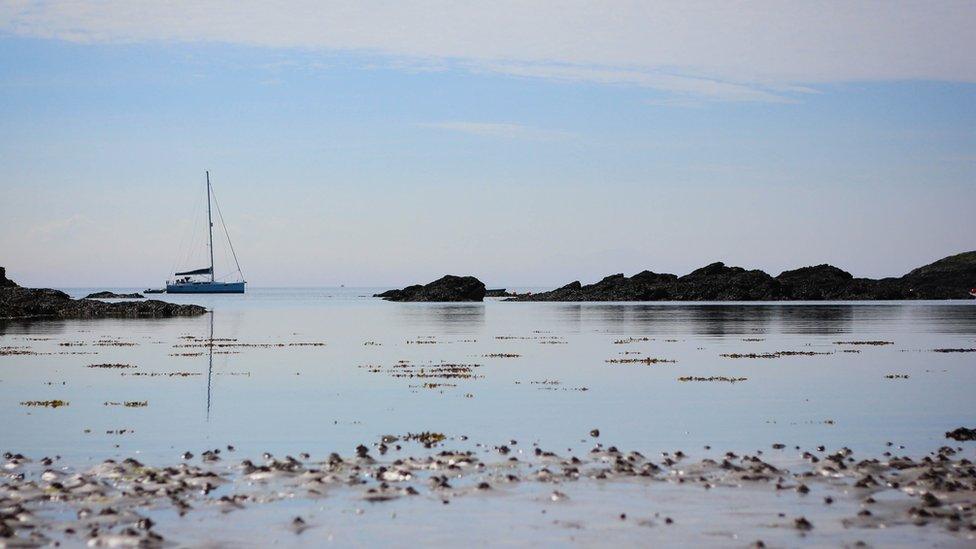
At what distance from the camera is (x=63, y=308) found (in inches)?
5113

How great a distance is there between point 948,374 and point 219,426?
116 feet

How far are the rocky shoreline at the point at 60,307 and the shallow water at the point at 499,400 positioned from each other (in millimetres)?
55889

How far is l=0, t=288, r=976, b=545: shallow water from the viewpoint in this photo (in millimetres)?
27125

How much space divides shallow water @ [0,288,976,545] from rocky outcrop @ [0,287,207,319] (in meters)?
55.6

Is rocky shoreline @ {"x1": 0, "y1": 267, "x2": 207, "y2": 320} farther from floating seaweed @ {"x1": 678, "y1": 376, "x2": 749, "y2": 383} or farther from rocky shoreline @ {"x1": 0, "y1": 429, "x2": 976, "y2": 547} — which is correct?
rocky shoreline @ {"x1": 0, "y1": 429, "x2": 976, "y2": 547}

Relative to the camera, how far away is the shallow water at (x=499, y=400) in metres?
27.1

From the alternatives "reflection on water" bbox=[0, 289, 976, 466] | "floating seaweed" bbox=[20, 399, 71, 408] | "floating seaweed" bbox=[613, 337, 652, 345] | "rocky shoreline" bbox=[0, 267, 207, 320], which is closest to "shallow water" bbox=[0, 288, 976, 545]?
"reflection on water" bbox=[0, 289, 976, 466]

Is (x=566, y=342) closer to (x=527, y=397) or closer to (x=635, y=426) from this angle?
(x=527, y=397)

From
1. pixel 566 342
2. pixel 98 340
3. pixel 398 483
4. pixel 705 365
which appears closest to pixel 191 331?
pixel 98 340

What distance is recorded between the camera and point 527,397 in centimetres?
3906

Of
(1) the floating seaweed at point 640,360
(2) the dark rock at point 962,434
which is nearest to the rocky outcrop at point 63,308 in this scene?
(1) the floating seaweed at point 640,360

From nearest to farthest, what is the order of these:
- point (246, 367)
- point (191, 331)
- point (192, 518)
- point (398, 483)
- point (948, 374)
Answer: point (192, 518)
point (398, 483)
point (948, 374)
point (246, 367)
point (191, 331)

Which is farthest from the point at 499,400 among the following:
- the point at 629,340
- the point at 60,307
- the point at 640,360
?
the point at 60,307

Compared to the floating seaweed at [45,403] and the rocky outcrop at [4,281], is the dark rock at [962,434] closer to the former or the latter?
the floating seaweed at [45,403]
